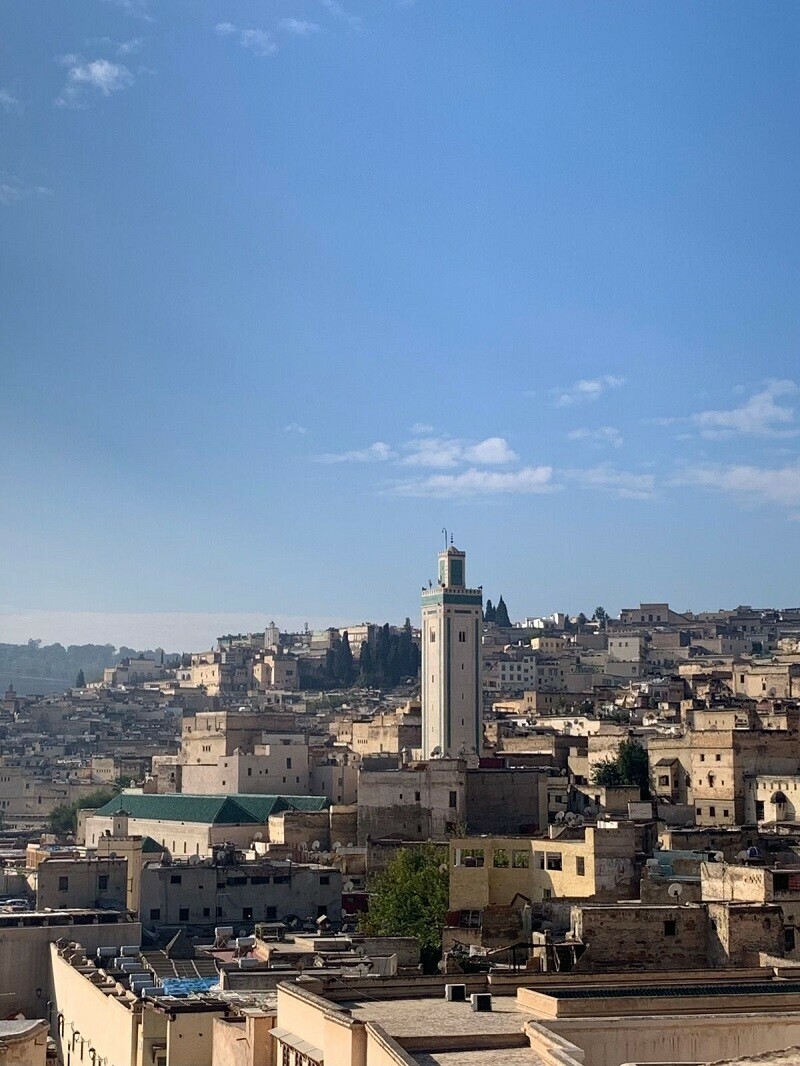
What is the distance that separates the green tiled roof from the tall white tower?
29.4ft

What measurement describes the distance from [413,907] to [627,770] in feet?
64.2

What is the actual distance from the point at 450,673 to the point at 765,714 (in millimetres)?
13399

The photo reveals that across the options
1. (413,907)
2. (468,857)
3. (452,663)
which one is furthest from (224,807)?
(468,857)

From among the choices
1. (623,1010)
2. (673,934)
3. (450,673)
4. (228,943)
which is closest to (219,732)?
(450,673)

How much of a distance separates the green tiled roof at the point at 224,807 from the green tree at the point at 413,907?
15.9 m

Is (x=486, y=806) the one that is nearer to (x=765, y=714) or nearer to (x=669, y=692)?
(x=765, y=714)

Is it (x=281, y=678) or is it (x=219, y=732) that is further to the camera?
(x=281, y=678)

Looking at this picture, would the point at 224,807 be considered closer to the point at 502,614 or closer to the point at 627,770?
the point at 627,770

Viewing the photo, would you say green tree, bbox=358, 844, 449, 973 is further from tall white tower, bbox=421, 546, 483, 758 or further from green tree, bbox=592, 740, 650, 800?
tall white tower, bbox=421, 546, 483, 758

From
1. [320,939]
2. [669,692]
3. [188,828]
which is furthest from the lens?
[669,692]

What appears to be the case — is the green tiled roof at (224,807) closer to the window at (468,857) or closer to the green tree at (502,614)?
the window at (468,857)

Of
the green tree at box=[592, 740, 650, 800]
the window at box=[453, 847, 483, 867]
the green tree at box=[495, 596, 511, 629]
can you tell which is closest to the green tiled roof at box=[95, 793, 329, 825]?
the green tree at box=[592, 740, 650, 800]

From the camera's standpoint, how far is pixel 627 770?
180 ft

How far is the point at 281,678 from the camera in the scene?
4702 inches
